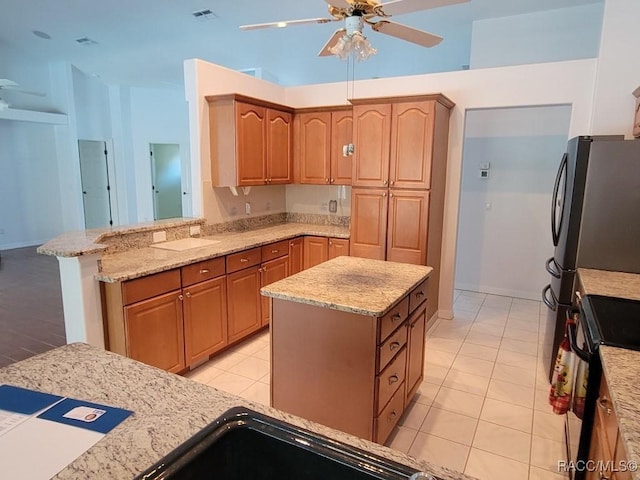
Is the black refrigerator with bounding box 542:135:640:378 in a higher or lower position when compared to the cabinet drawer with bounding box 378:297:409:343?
higher

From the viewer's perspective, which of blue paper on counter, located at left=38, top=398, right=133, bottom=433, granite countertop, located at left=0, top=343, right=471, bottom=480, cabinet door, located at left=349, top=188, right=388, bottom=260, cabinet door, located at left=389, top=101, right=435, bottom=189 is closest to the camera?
granite countertop, located at left=0, top=343, right=471, bottom=480

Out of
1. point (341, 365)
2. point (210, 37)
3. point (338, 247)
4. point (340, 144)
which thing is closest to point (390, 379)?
point (341, 365)

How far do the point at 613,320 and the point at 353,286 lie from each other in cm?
124

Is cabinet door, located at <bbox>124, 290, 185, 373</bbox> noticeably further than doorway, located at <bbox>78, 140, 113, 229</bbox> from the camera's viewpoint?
No

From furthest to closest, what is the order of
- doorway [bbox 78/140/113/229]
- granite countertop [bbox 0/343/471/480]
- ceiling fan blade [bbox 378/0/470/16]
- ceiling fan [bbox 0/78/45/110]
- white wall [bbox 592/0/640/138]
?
doorway [bbox 78/140/113/229] → ceiling fan [bbox 0/78/45/110] → white wall [bbox 592/0/640/138] → ceiling fan blade [bbox 378/0/470/16] → granite countertop [bbox 0/343/471/480]

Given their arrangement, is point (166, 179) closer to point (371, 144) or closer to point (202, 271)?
point (371, 144)

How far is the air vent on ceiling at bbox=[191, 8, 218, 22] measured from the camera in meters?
4.42

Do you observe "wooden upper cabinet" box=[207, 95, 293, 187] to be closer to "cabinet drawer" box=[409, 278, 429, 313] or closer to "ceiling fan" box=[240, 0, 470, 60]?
"ceiling fan" box=[240, 0, 470, 60]

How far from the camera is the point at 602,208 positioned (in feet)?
8.77

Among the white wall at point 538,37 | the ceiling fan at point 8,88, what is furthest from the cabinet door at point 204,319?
the ceiling fan at point 8,88

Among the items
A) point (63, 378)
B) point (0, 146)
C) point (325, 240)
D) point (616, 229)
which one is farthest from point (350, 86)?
point (0, 146)

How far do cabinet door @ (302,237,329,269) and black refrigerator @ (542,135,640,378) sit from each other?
2.23m

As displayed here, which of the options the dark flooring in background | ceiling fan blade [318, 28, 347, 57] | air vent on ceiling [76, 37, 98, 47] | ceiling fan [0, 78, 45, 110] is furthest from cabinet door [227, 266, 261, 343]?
ceiling fan [0, 78, 45, 110]

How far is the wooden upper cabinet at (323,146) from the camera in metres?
4.43
